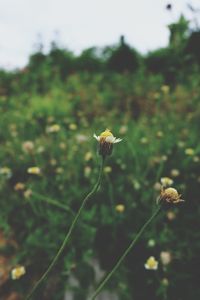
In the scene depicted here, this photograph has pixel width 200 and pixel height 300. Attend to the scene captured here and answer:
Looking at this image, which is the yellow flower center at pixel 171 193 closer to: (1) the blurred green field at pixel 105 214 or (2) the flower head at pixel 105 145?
(2) the flower head at pixel 105 145

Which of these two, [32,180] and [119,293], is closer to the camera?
[119,293]

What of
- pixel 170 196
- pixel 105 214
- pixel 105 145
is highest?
pixel 105 145

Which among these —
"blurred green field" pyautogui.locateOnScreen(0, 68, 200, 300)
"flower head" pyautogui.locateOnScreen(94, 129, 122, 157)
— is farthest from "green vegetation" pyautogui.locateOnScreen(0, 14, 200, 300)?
"flower head" pyautogui.locateOnScreen(94, 129, 122, 157)

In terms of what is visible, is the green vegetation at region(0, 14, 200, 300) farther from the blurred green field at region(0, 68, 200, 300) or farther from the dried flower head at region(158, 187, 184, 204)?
the dried flower head at region(158, 187, 184, 204)

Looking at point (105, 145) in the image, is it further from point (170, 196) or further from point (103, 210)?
point (103, 210)

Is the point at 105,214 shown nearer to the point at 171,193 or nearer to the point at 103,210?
the point at 103,210

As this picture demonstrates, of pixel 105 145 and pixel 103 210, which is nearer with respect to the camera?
pixel 105 145

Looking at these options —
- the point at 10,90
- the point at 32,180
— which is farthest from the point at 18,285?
the point at 10,90

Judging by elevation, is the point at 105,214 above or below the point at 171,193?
below

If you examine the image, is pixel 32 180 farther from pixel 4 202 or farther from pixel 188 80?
pixel 188 80

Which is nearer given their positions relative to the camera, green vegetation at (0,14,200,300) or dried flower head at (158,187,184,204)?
dried flower head at (158,187,184,204)

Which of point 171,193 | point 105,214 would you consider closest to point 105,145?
point 171,193
